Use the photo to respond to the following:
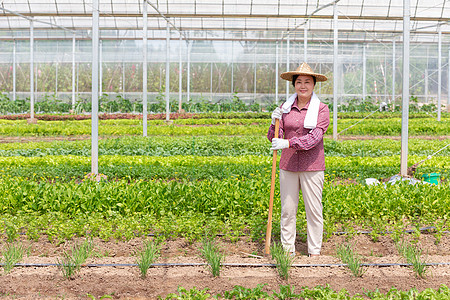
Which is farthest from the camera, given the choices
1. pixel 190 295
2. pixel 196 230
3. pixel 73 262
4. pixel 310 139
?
pixel 196 230

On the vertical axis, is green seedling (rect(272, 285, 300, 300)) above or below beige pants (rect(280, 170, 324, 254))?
below

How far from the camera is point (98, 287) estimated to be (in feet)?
14.1

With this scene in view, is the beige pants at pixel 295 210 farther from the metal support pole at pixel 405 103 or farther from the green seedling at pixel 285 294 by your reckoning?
the metal support pole at pixel 405 103

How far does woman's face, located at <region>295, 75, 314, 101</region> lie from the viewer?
5.19m

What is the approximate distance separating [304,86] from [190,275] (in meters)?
2.10

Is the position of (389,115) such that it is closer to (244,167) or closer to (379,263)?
(244,167)

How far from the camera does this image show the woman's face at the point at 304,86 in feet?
17.0

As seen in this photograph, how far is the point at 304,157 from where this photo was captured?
5.18 metres

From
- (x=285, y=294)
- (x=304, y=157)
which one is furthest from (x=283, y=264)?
(x=304, y=157)

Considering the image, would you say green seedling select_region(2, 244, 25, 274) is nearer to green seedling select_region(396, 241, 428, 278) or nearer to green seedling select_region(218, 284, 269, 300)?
green seedling select_region(218, 284, 269, 300)

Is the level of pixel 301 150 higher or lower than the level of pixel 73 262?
higher

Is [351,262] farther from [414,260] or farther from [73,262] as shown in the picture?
[73,262]

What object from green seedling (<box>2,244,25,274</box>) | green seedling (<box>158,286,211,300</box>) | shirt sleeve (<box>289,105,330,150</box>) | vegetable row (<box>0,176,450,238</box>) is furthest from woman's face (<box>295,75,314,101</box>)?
green seedling (<box>2,244,25,274</box>)

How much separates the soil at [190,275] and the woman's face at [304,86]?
1595 millimetres
